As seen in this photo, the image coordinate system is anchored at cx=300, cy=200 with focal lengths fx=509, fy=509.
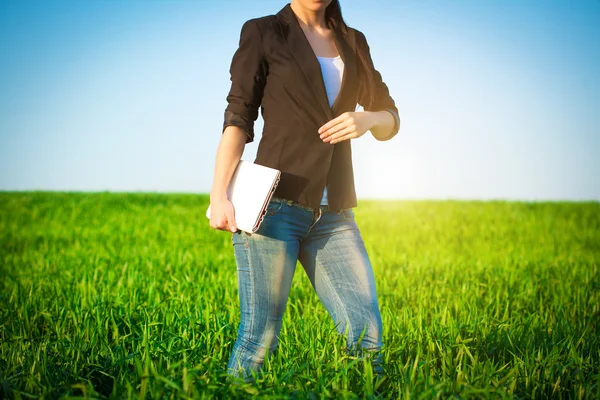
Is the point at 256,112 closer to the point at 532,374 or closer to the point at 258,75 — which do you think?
the point at 258,75

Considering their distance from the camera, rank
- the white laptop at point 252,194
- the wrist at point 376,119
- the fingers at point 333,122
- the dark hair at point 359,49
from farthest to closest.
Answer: the dark hair at point 359,49 → the wrist at point 376,119 → the fingers at point 333,122 → the white laptop at point 252,194

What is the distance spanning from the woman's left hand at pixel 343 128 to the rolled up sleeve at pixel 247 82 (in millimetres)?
337

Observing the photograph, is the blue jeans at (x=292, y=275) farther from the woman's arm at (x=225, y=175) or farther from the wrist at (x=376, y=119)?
the wrist at (x=376, y=119)

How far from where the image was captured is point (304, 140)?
2.31m

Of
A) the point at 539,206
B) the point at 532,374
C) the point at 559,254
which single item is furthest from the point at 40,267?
the point at 539,206

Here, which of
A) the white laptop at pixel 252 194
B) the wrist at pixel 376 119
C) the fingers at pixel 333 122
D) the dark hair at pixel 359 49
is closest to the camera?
the white laptop at pixel 252 194

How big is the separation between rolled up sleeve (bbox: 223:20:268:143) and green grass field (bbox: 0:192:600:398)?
1.09m

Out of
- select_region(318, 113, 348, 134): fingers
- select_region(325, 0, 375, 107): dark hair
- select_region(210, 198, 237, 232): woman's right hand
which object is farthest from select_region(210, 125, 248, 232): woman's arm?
select_region(325, 0, 375, 107): dark hair

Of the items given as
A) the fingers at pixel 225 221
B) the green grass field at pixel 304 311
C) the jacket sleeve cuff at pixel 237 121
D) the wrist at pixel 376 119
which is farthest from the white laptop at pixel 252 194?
the green grass field at pixel 304 311

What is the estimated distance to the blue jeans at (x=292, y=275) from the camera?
2223 mm

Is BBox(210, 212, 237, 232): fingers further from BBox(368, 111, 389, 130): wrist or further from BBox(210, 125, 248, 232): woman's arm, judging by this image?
BBox(368, 111, 389, 130): wrist

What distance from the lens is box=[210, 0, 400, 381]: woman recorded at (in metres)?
2.23

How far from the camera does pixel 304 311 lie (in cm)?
454

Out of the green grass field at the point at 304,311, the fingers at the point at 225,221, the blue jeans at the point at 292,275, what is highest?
the fingers at the point at 225,221
